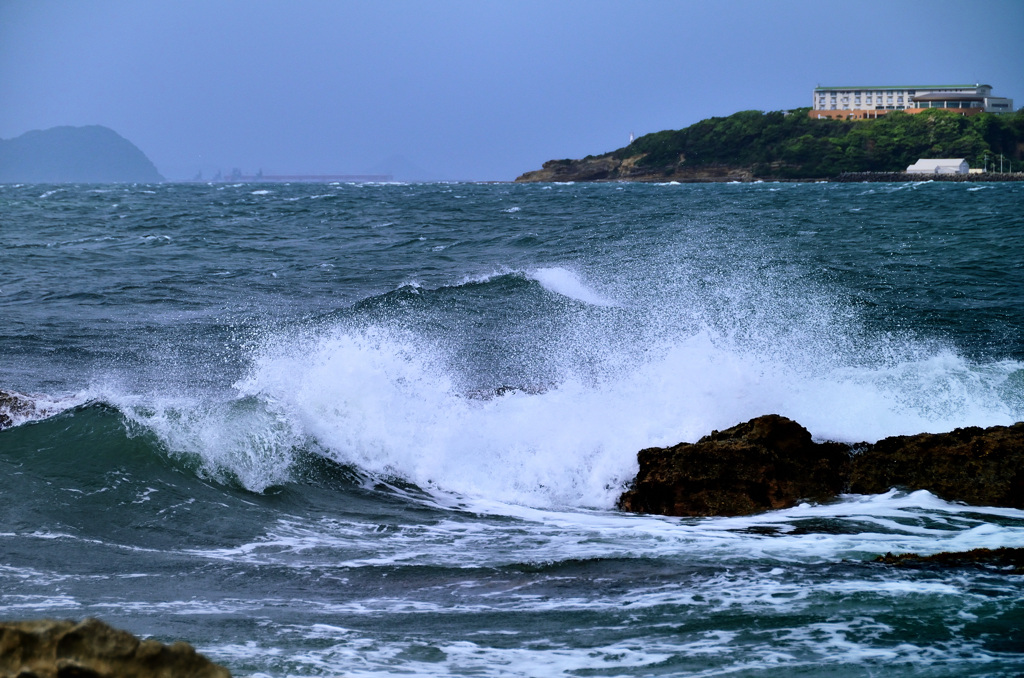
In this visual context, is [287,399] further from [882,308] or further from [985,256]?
[985,256]

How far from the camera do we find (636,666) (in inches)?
155

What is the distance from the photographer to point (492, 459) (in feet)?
26.1

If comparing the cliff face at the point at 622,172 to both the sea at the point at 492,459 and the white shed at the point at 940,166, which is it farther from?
the sea at the point at 492,459

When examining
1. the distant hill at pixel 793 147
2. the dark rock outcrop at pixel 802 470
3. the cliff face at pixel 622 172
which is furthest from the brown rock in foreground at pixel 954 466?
the cliff face at pixel 622 172

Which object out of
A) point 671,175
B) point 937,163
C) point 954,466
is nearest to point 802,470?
point 954,466

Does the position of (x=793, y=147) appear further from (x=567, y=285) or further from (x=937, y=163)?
(x=567, y=285)

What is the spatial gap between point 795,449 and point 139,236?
914 inches

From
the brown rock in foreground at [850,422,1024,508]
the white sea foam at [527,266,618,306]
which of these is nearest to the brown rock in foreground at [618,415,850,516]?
the brown rock in foreground at [850,422,1024,508]

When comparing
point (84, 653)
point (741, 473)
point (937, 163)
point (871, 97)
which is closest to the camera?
point (84, 653)

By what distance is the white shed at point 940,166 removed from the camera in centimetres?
8612

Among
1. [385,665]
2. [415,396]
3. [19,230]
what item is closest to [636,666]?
[385,665]

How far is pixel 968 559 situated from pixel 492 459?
13.1 ft

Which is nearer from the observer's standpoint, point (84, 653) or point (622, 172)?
point (84, 653)

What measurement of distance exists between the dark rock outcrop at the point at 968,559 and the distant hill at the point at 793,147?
95.7 meters
